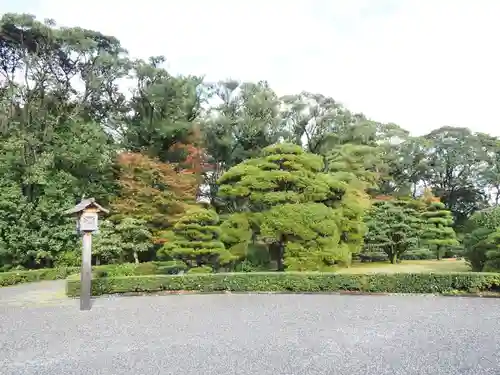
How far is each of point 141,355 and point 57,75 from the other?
15020mm

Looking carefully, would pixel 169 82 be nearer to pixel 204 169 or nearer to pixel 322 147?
pixel 204 169

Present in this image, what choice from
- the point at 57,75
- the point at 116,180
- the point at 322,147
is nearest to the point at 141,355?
the point at 116,180

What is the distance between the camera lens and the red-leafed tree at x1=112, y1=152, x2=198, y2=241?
16328mm

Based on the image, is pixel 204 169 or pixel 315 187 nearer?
pixel 315 187

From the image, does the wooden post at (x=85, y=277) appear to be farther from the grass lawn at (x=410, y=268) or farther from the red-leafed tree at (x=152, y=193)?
the grass lawn at (x=410, y=268)

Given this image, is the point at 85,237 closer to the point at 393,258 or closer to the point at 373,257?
the point at 393,258

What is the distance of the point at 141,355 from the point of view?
489cm

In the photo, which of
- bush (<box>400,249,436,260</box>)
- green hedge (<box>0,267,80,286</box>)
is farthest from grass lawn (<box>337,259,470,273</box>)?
green hedge (<box>0,267,80,286</box>)

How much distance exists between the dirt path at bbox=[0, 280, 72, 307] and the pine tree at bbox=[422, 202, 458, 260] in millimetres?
17510

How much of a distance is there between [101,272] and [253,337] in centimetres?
754

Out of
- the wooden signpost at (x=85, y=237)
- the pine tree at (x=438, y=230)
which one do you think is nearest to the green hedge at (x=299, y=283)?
the wooden signpost at (x=85, y=237)

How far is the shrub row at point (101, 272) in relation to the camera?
1273 centimetres

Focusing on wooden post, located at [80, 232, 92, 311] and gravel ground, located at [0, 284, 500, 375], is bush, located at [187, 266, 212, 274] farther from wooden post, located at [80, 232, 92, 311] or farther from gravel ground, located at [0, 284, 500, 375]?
wooden post, located at [80, 232, 92, 311]

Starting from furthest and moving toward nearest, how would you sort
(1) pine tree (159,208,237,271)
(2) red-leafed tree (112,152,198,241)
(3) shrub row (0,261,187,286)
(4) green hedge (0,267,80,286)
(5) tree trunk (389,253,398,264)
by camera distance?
1. (5) tree trunk (389,253,398,264)
2. (2) red-leafed tree (112,152,198,241)
3. (4) green hedge (0,267,80,286)
4. (3) shrub row (0,261,187,286)
5. (1) pine tree (159,208,237,271)
